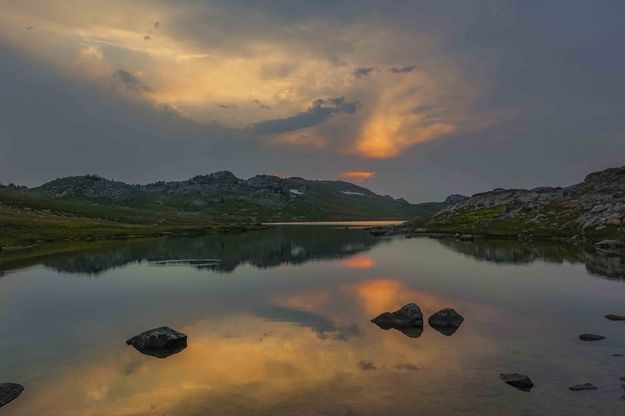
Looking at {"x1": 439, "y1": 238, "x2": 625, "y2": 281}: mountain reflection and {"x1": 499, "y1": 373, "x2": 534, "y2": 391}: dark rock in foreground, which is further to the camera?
{"x1": 439, "y1": 238, "x2": 625, "y2": 281}: mountain reflection

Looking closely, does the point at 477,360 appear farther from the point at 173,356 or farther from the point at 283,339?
the point at 173,356

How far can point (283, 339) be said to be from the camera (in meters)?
44.9

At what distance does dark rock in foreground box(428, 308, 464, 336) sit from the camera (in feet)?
158

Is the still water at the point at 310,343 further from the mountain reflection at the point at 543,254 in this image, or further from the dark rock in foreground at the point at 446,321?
the mountain reflection at the point at 543,254

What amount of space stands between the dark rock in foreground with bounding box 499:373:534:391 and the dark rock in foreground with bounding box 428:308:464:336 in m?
14.1

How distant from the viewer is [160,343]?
42062 mm

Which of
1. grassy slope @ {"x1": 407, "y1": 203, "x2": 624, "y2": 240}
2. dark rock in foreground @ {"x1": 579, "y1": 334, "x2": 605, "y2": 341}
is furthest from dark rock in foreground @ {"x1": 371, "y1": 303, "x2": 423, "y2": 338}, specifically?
grassy slope @ {"x1": 407, "y1": 203, "x2": 624, "y2": 240}

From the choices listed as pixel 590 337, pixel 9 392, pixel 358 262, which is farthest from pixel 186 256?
pixel 590 337

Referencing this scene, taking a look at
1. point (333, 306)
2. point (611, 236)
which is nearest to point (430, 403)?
point (333, 306)

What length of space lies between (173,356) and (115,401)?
954cm

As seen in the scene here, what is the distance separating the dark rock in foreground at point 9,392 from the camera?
30359 mm

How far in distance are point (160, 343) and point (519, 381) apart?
30458 mm

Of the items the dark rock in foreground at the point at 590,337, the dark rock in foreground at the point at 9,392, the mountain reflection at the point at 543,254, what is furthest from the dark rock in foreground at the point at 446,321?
the mountain reflection at the point at 543,254

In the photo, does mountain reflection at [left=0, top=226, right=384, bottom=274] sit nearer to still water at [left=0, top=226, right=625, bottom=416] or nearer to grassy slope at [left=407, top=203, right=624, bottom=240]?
still water at [left=0, top=226, right=625, bottom=416]
